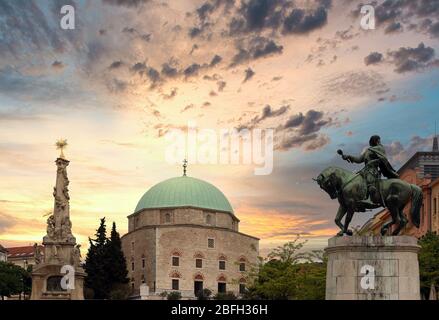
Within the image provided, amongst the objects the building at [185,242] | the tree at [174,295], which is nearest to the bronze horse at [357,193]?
the tree at [174,295]

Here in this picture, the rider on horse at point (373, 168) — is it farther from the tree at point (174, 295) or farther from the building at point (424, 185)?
the tree at point (174, 295)

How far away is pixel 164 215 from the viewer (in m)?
137

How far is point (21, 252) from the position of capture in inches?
7559

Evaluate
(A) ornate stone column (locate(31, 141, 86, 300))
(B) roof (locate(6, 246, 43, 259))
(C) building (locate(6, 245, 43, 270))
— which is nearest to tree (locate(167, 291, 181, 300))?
(A) ornate stone column (locate(31, 141, 86, 300))

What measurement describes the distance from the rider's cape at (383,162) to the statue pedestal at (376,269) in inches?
88.1

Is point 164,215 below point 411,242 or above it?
above

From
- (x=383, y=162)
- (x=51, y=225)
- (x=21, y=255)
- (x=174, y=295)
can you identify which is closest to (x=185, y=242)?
(x=174, y=295)

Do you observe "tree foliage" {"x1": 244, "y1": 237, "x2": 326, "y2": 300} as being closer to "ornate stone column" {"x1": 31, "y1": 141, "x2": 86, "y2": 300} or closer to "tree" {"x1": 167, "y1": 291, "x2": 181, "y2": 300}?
"ornate stone column" {"x1": 31, "y1": 141, "x2": 86, "y2": 300}

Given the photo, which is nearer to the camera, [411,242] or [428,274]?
[411,242]

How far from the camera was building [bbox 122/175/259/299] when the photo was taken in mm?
131375
